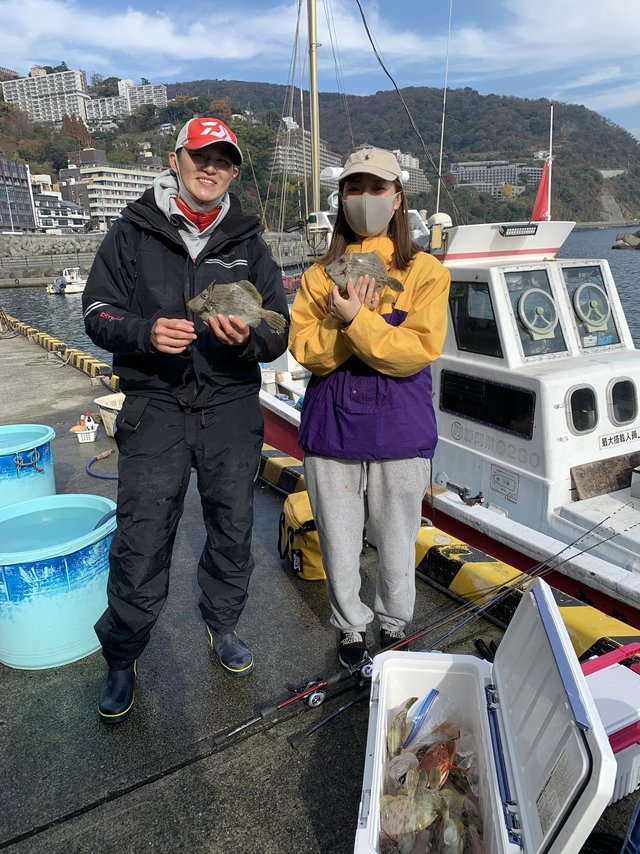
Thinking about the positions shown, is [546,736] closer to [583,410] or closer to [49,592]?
[49,592]

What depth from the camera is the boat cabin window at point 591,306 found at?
18.6 feet

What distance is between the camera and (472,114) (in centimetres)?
8494

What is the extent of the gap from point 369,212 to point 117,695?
101 inches

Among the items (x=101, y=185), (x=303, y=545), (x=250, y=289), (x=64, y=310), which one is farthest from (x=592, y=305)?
(x=101, y=185)

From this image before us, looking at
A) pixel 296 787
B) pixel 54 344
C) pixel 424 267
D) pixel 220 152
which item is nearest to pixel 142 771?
pixel 296 787

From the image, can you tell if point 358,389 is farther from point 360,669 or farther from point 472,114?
point 472,114

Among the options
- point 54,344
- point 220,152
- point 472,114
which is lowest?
point 54,344

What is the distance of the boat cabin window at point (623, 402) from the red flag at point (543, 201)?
3000 millimetres

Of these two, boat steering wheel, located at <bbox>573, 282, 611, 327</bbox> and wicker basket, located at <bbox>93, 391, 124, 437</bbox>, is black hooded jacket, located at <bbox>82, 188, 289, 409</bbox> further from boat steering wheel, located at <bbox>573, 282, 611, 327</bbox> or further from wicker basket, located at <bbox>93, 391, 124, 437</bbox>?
wicker basket, located at <bbox>93, 391, 124, 437</bbox>

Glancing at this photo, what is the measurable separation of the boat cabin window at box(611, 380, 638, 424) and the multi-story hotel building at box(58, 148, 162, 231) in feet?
418

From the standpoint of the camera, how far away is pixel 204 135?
2418 mm

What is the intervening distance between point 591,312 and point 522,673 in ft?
15.7

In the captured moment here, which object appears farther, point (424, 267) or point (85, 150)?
point (85, 150)

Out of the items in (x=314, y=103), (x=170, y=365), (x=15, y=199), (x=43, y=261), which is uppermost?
(x=15, y=199)
